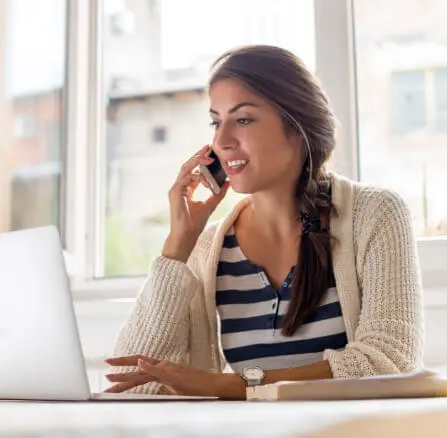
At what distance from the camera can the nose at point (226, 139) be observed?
1675 millimetres

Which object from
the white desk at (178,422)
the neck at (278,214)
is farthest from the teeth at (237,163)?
the white desk at (178,422)

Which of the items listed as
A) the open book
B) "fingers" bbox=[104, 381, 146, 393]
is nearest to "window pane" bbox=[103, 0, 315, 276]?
"fingers" bbox=[104, 381, 146, 393]

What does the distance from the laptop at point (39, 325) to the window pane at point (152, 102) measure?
5.18 ft

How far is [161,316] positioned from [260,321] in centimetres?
22

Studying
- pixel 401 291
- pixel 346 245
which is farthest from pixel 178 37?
pixel 401 291

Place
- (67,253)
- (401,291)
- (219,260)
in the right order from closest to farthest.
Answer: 1. (401,291)
2. (219,260)
3. (67,253)

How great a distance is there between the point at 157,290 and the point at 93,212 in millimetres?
858

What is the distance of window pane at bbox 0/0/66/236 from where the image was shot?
229cm

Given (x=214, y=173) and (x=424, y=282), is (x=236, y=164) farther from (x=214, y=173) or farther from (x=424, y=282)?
(x=424, y=282)

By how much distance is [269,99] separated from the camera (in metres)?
1.67

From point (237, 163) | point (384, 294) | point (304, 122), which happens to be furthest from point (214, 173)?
point (384, 294)

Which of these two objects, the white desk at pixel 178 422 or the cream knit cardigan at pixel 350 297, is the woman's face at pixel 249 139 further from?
the white desk at pixel 178 422

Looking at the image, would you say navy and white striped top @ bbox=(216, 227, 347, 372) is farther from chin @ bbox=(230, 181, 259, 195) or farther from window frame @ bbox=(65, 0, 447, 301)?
window frame @ bbox=(65, 0, 447, 301)

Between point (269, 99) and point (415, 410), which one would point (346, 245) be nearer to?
point (269, 99)
